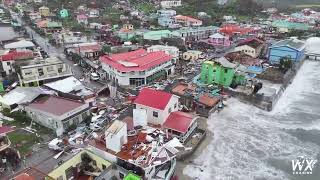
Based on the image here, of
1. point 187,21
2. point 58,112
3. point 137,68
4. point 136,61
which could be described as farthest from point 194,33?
point 58,112

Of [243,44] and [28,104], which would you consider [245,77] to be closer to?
[243,44]

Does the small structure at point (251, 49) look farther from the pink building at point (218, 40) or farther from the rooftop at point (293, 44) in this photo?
the pink building at point (218, 40)

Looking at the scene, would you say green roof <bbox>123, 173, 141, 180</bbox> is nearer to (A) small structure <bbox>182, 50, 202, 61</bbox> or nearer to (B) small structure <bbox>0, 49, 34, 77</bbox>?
(B) small structure <bbox>0, 49, 34, 77</bbox>

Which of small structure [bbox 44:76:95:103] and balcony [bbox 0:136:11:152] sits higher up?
small structure [bbox 44:76:95:103]

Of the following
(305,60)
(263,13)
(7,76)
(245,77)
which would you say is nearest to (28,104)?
(7,76)

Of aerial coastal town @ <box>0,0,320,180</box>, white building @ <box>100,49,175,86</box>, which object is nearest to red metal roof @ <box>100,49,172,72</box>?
white building @ <box>100,49,175,86</box>

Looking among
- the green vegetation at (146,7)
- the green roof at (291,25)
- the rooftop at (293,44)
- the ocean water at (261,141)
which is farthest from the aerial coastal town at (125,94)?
the green vegetation at (146,7)

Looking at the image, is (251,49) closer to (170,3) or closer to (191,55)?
(191,55)
